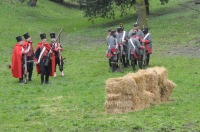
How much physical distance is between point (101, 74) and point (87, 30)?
19618mm

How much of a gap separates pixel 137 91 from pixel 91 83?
710 cm

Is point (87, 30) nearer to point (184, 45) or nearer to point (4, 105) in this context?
point (184, 45)

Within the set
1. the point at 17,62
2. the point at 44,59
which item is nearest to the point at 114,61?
the point at 44,59

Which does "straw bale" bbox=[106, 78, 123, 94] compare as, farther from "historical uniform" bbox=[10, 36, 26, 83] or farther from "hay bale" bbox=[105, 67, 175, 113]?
"historical uniform" bbox=[10, 36, 26, 83]

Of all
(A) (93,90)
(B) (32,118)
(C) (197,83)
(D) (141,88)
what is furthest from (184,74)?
(B) (32,118)

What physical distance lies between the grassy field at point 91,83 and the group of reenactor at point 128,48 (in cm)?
65

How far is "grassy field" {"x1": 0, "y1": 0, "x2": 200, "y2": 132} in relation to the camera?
15.0m

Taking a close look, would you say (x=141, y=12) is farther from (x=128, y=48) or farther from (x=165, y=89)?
(x=165, y=89)

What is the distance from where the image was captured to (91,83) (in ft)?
76.2

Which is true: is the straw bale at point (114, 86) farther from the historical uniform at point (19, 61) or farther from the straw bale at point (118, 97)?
the historical uniform at point (19, 61)

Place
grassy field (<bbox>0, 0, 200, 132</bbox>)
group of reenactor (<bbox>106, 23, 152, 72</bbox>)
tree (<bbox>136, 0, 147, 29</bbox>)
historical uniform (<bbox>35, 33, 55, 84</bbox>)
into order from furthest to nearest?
tree (<bbox>136, 0, 147, 29</bbox>) → group of reenactor (<bbox>106, 23, 152, 72</bbox>) → historical uniform (<bbox>35, 33, 55, 84</bbox>) → grassy field (<bbox>0, 0, 200, 132</bbox>)

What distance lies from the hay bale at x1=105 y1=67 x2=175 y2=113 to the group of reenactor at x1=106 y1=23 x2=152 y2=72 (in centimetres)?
822

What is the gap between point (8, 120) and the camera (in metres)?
16.1

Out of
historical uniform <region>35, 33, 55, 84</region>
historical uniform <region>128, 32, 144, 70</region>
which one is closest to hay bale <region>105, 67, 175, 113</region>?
historical uniform <region>35, 33, 55, 84</region>
